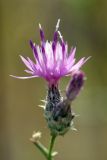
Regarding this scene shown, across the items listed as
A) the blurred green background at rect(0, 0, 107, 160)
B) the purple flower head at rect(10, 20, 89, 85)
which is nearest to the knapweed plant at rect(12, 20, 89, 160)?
the purple flower head at rect(10, 20, 89, 85)

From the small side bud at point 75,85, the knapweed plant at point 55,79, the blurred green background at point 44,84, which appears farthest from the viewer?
the blurred green background at point 44,84

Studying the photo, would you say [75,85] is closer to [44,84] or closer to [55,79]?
Answer: [55,79]

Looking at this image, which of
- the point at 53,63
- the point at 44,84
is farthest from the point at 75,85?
the point at 44,84

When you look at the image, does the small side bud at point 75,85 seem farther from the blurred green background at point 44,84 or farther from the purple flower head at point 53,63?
the blurred green background at point 44,84

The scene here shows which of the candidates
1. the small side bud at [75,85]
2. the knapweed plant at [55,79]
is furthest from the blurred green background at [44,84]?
the small side bud at [75,85]

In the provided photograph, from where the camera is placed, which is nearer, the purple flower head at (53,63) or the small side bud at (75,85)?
the small side bud at (75,85)

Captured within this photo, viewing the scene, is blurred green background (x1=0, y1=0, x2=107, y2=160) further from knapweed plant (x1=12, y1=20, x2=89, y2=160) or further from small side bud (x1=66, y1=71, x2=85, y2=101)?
small side bud (x1=66, y1=71, x2=85, y2=101)
